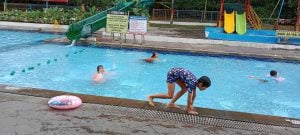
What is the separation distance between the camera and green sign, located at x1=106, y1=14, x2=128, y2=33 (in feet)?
55.2

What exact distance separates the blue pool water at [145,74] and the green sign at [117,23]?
102 cm

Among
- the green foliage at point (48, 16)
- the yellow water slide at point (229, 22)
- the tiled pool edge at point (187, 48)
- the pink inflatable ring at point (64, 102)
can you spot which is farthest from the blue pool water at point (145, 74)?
the green foliage at point (48, 16)

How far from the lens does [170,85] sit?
23.5 ft

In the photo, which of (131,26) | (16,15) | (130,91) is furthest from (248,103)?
(16,15)

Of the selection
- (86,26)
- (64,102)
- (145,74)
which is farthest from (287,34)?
(64,102)

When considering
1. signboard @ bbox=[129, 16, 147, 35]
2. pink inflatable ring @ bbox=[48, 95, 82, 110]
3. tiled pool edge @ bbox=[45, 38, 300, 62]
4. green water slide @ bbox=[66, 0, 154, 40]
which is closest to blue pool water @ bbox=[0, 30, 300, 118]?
tiled pool edge @ bbox=[45, 38, 300, 62]

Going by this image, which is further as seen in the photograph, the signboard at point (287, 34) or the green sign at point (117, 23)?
the signboard at point (287, 34)

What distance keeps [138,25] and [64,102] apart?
10.6 m

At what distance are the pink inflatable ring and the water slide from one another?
1459cm

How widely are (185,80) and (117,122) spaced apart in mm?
1458

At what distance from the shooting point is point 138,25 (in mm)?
17016

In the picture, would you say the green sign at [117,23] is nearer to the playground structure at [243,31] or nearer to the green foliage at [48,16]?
the playground structure at [243,31]

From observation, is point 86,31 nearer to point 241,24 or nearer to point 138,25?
point 138,25

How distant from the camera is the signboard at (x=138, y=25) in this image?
669 inches
